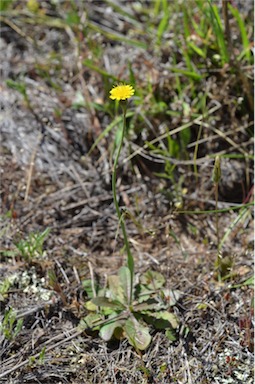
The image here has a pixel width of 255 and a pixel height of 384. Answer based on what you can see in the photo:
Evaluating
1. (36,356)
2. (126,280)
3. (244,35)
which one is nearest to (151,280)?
(126,280)

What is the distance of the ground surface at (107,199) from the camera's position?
191cm

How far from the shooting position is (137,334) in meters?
1.94

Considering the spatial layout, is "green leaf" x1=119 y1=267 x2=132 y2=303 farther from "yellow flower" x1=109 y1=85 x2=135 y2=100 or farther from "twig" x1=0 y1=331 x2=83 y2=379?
"yellow flower" x1=109 y1=85 x2=135 y2=100

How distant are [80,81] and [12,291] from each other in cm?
125

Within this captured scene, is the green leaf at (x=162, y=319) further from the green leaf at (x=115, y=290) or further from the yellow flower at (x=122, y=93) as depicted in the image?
the yellow flower at (x=122, y=93)

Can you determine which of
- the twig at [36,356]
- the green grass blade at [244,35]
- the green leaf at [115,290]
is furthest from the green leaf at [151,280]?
the green grass blade at [244,35]

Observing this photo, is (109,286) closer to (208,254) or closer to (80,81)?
(208,254)

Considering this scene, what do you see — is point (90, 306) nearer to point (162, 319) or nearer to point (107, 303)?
point (107, 303)

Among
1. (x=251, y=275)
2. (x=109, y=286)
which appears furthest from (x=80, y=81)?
(x=251, y=275)

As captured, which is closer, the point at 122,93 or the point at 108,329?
the point at 122,93

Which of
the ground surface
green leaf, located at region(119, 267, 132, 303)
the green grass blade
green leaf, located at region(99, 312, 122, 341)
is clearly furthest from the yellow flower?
the green grass blade

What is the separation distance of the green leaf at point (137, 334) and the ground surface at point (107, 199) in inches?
1.6

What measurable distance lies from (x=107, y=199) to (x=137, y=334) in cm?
77

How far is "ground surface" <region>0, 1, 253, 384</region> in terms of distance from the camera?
1908mm
